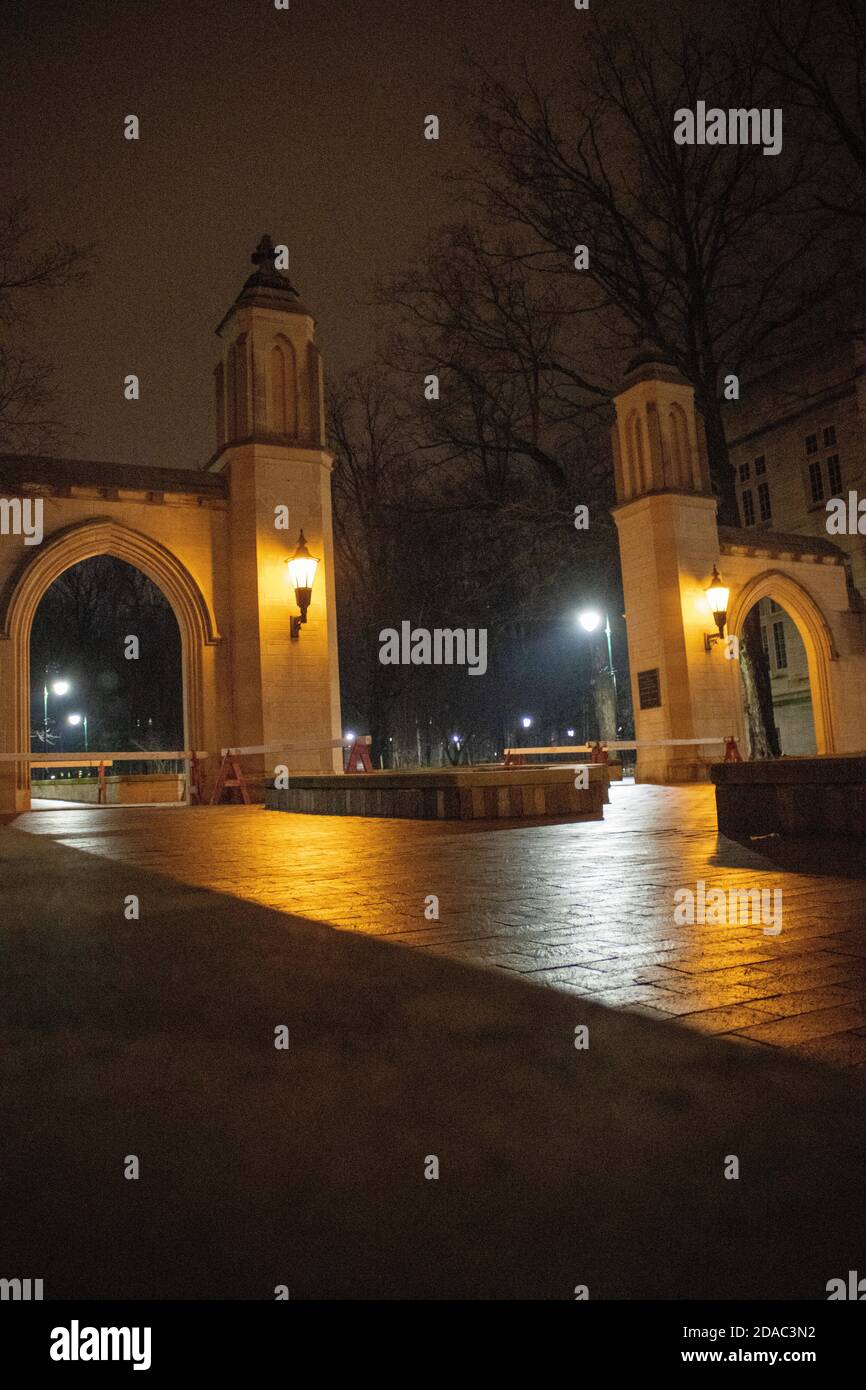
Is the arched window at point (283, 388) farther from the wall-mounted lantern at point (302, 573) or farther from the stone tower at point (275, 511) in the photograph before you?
the wall-mounted lantern at point (302, 573)

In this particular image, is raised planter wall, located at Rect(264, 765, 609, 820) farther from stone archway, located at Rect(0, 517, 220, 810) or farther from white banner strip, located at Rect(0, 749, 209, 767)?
stone archway, located at Rect(0, 517, 220, 810)

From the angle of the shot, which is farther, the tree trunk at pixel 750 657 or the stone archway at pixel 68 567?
the tree trunk at pixel 750 657

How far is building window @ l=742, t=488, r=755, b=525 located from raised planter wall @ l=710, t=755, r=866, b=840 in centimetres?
3146

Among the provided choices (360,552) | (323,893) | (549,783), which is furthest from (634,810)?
(360,552)

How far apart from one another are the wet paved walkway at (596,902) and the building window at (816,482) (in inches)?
1076

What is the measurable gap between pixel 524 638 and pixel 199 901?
115 feet

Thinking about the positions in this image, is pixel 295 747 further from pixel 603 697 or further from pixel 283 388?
pixel 603 697

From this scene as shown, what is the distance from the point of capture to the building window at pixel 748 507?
36.4m

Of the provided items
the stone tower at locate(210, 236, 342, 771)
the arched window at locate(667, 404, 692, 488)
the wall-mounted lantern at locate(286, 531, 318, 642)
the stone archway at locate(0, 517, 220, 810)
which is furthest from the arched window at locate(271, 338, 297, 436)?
the arched window at locate(667, 404, 692, 488)

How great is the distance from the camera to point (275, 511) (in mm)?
17156

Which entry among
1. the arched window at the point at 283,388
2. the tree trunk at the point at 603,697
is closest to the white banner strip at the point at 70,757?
the arched window at the point at 283,388

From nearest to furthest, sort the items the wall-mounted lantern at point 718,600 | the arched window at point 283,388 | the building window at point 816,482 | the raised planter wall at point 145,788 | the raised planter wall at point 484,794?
the raised planter wall at point 484,794 → the arched window at point 283,388 → the wall-mounted lantern at point 718,600 → the raised planter wall at point 145,788 → the building window at point 816,482

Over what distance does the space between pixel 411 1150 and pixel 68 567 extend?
51.1ft
